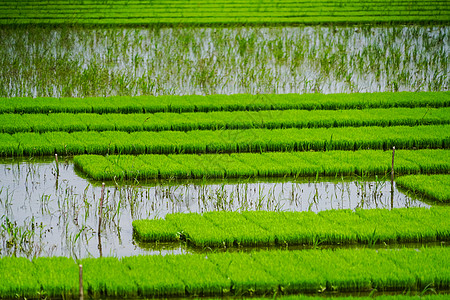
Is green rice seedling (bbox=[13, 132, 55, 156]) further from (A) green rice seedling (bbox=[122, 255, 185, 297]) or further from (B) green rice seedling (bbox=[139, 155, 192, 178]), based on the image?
(A) green rice seedling (bbox=[122, 255, 185, 297])

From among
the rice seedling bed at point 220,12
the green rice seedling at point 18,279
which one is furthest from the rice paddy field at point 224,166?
the rice seedling bed at point 220,12

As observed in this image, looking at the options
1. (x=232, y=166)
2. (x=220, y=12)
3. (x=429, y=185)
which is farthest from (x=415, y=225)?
(x=220, y=12)

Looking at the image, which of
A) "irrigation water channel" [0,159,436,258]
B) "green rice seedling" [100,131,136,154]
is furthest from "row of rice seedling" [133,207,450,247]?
"green rice seedling" [100,131,136,154]

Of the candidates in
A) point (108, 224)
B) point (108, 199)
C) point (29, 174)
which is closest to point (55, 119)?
point (29, 174)

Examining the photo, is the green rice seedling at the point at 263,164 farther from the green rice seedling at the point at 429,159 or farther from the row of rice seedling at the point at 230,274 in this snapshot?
the row of rice seedling at the point at 230,274

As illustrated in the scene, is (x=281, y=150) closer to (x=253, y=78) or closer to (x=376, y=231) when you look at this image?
(x=376, y=231)

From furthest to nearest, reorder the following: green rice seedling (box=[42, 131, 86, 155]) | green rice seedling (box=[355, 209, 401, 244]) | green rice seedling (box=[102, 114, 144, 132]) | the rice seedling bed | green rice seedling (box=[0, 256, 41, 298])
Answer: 1. the rice seedling bed
2. green rice seedling (box=[102, 114, 144, 132])
3. green rice seedling (box=[42, 131, 86, 155])
4. green rice seedling (box=[355, 209, 401, 244])
5. green rice seedling (box=[0, 256, 41, 298])

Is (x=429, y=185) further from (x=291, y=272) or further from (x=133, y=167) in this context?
(x=133, y=167)
